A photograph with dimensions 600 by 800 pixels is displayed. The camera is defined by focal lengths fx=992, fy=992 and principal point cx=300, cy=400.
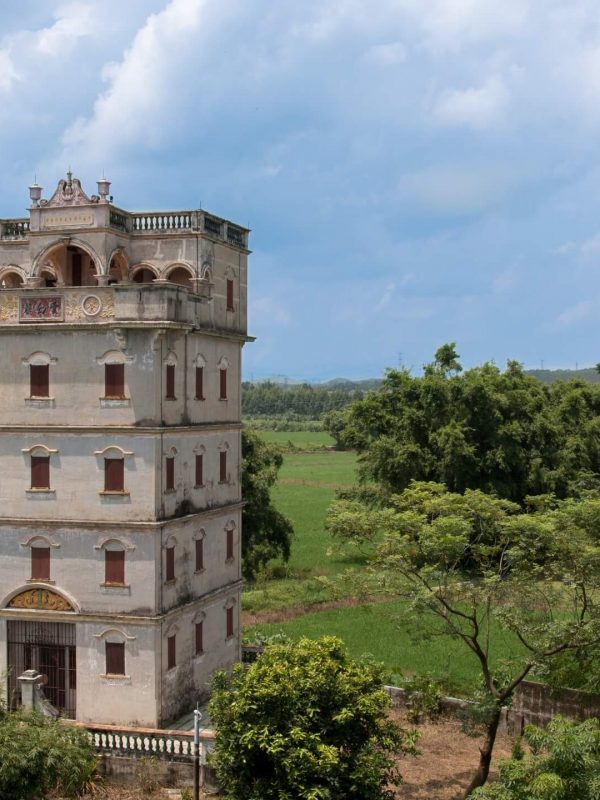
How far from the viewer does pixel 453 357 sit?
61.9 meters

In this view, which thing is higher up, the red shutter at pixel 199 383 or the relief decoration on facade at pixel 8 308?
the relief decoration on facade at pixel 8 308

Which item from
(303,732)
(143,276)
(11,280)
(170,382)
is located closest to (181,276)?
(143,276)

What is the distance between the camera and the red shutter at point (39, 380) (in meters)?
30.6

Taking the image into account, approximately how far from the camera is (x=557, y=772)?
63.1 feet

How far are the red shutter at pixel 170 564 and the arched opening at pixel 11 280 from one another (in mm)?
10282

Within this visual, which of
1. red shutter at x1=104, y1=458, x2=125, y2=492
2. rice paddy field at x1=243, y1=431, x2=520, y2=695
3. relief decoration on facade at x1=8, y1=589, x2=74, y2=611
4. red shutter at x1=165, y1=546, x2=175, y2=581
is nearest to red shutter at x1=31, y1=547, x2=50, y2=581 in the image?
relief decoration on facade at x1=8, y1=589, x2=74, y2=611

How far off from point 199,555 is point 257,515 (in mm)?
16618

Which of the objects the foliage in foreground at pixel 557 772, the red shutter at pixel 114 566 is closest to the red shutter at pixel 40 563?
the red shutter at pixel 114 566

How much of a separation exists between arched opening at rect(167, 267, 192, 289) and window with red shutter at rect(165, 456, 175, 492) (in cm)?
609

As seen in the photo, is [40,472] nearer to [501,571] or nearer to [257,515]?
[501,571]

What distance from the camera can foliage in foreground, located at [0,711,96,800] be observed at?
22.2 meters

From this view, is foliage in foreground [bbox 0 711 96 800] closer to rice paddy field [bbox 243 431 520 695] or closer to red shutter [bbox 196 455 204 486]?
rice paddy field [bbox 243 431 520 695]

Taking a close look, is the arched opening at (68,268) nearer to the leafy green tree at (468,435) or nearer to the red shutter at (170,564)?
the red shutter at (170,564)

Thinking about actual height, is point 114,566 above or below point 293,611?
above
